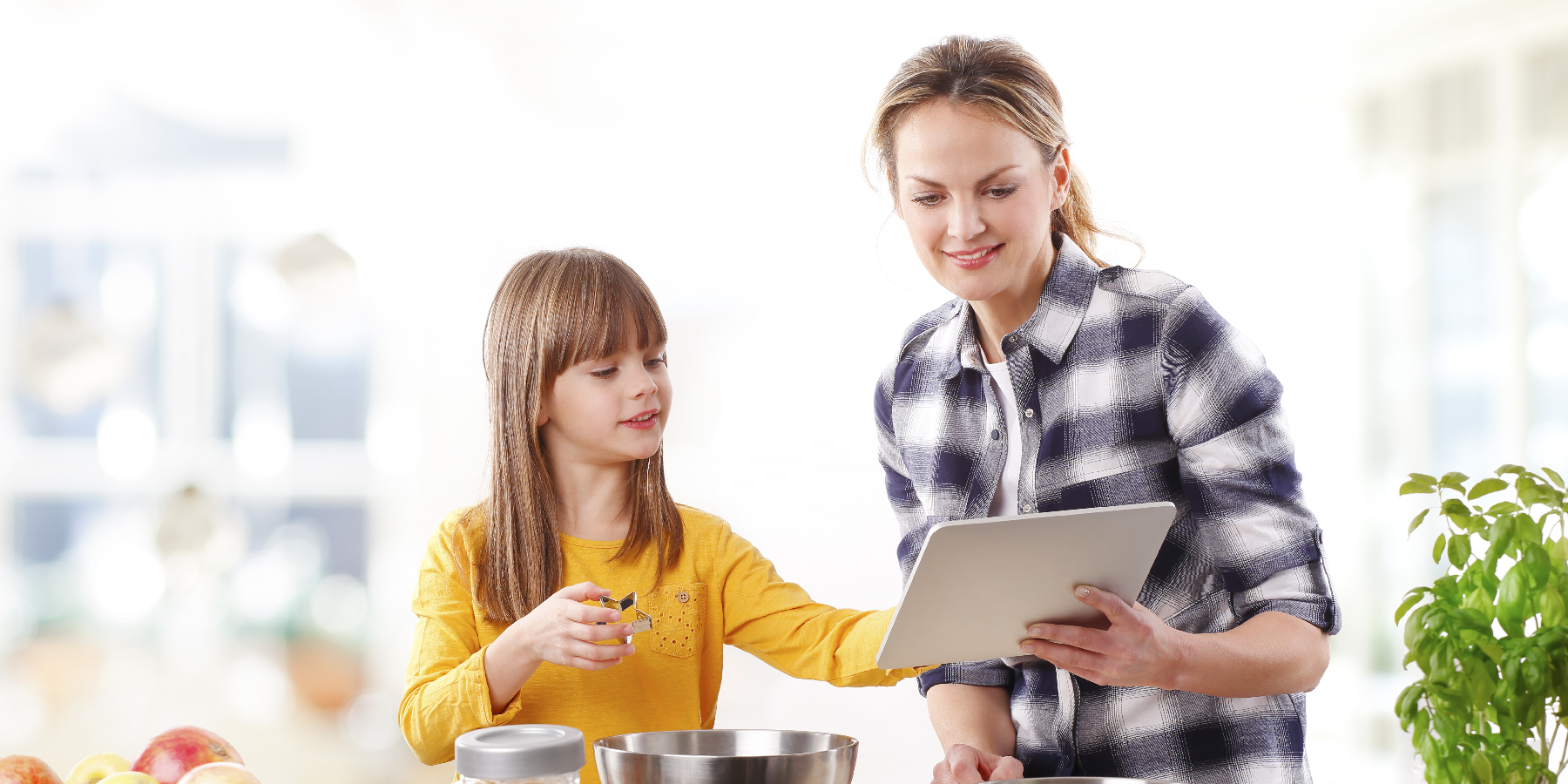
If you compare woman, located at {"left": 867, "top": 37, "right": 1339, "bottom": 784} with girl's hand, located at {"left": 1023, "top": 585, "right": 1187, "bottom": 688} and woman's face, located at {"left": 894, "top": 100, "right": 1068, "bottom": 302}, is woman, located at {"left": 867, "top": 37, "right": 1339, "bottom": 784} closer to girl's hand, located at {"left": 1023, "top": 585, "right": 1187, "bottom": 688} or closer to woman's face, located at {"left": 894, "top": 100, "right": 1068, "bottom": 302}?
woman's face, located at {"left": 894, "top": 100, "right": 1068, "bottom": 302}

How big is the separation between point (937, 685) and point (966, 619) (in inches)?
19.3

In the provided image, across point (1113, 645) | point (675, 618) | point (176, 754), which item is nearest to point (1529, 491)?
point (1113, 645)

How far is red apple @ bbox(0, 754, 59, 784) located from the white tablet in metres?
0.80

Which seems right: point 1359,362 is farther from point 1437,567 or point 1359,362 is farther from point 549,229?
point 549,229

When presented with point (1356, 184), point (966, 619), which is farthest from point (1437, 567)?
point (966, 619)

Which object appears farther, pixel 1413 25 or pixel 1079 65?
pixel 1413 25

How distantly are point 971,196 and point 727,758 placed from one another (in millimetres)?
689

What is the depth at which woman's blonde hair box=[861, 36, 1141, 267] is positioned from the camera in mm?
1249

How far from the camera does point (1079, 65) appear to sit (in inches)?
111

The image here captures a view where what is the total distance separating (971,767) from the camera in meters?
1.05

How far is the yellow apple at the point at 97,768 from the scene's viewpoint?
114 centimetres

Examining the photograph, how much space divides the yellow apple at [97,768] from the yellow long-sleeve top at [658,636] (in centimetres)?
28

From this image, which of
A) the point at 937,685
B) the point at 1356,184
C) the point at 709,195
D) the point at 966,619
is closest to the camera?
the point at 966,619

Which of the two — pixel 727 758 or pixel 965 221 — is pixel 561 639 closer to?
pixel 727 758
